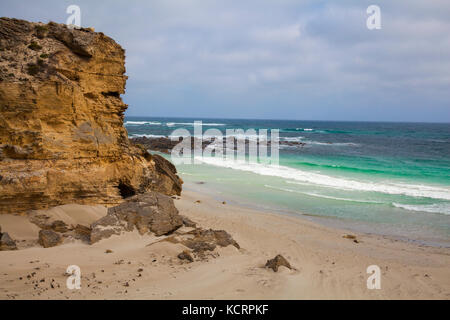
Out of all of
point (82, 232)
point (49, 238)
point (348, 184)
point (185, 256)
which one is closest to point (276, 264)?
point (185, 256)

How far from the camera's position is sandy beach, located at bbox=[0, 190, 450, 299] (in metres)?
5.54

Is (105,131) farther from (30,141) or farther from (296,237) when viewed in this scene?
(296,237)

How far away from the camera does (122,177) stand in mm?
9875

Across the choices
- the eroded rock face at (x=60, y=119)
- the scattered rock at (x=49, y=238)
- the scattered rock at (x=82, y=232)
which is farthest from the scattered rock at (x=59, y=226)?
the eroded rock face at (x=60, y=119)

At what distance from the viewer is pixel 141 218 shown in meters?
8.34

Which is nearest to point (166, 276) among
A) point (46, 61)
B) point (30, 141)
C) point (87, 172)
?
point (87, 172)

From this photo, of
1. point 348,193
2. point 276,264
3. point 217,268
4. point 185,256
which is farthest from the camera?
point 348,193

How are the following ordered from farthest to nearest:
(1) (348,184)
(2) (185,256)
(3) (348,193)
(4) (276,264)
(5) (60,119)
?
1. (1) (348,184)
2. (3) (348,193)
3. (5) (60,119)
4. (2) (185,256)
5. (4) (276,264)

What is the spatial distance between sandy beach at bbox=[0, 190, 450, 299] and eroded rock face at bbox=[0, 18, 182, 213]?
66 cm

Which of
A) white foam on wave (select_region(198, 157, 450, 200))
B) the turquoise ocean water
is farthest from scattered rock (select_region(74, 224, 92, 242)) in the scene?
white foam on wave (select_region(198, 157, 450, 200))

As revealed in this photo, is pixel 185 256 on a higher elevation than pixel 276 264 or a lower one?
higher

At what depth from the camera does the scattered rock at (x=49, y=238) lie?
23.3 ft

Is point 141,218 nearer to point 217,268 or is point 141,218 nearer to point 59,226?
point 59,226

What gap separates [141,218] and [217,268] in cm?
272
